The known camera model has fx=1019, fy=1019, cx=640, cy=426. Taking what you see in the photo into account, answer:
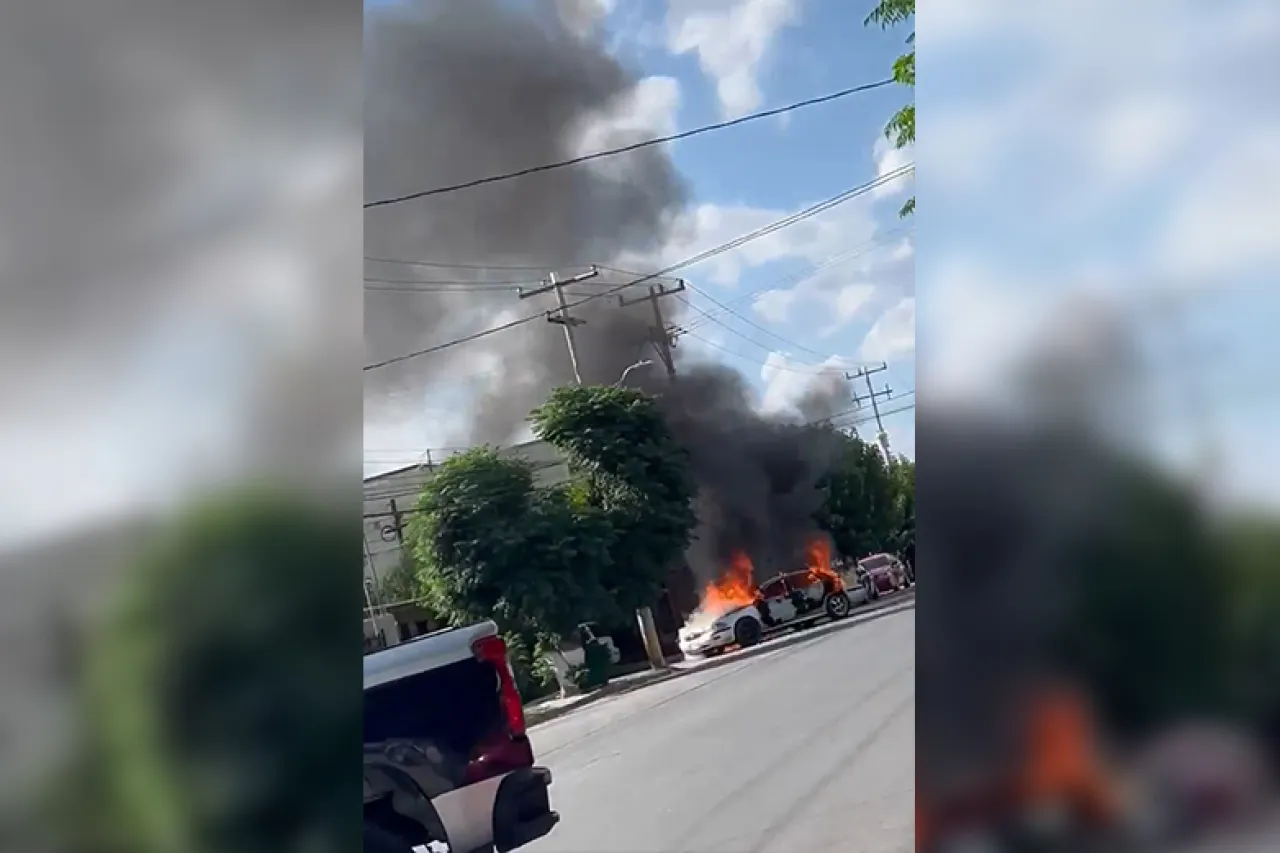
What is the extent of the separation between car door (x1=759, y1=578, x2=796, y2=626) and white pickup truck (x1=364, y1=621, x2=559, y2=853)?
0.59 metres

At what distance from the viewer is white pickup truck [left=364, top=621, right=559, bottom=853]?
2205 mm

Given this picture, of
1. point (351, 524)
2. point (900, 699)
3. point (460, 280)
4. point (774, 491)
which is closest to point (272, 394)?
point (351, 524)

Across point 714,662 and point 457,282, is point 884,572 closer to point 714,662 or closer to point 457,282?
point 714,662

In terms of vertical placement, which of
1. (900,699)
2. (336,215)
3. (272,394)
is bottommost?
(900,699)

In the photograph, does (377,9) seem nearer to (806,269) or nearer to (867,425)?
(806,269)

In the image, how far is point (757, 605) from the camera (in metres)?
2.30

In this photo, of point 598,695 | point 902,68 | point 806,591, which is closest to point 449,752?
point 598,695

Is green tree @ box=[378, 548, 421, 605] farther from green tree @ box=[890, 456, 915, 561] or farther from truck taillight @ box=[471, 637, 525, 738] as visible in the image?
green tree @ box=[890, 456, 915, 561]

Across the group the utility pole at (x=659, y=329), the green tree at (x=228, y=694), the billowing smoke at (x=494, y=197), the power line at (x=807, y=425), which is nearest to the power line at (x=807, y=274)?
the utility pole at (x=659, y=329)

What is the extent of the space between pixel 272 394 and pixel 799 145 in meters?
1.27

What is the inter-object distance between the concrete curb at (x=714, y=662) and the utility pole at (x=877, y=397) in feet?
1.07

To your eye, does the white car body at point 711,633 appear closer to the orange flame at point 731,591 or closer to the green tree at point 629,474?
the orange flame at point 731,591

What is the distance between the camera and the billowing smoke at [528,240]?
2.23 m

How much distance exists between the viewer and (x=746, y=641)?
228 centimetres
